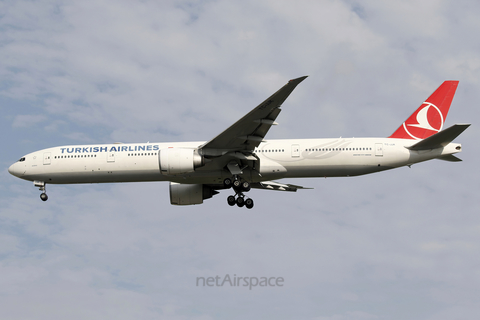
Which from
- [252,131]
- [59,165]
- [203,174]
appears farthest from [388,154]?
[59,165]

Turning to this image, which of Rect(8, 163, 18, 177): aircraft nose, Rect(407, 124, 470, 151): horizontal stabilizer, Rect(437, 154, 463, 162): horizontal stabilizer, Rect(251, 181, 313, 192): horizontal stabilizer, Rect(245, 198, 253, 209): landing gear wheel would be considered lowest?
Rect(245, 198, 253, 209): landing gear wheel

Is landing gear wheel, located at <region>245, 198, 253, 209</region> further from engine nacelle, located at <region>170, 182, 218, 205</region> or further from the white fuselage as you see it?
engine nacelle, located at <region>170, 182, 218, 205</region>

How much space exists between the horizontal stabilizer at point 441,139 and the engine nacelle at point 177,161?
33.5 ft

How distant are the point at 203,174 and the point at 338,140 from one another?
6.65m

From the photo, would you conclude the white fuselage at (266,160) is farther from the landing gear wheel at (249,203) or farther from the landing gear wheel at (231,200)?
the landing gear wheel at (231,200)

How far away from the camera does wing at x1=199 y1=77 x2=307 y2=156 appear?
68.7 ft

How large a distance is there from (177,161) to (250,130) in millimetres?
3494

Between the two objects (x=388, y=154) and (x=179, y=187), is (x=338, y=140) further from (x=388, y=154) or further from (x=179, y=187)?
(x=179, y=187)

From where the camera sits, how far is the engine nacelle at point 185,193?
27.7 meters

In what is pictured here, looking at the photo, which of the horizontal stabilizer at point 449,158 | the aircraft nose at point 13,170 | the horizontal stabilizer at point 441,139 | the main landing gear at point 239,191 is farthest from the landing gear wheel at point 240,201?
the aircraft nose at point 13,170

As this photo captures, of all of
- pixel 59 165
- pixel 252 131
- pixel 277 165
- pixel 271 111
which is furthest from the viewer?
pixel 59 165

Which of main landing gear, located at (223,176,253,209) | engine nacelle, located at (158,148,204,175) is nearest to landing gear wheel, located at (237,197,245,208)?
main landing gear, located at (223,176,253,209)

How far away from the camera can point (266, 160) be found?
24797 mm

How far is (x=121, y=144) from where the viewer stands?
2603 cm
